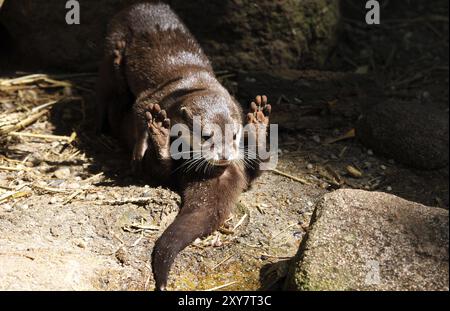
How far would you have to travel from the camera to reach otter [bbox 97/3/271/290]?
3.21 meters

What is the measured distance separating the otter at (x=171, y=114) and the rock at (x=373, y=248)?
0.62 m

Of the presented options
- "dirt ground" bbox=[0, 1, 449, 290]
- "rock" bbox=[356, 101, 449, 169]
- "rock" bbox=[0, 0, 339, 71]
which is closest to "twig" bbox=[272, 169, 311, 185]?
"dirt ground" bbox=[0, 1, 449, 290]

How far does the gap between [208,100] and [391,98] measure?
1527mm

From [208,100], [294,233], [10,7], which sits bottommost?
[294,233]

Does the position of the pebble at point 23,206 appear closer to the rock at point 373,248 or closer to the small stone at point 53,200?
the small stone at point 53,200

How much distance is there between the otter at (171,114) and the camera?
3205 millimetres

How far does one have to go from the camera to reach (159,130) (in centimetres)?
334

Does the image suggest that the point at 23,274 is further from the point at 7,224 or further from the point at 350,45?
the point at 350,45

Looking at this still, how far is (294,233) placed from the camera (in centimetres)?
323

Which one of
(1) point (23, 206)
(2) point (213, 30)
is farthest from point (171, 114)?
(2) point (213, 30)

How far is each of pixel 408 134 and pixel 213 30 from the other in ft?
4.69

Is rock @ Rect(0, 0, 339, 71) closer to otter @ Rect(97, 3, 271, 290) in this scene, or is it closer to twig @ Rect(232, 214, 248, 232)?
otter @ Rect(97, 3, 271, 290)

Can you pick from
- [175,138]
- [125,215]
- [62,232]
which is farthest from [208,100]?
[62,232]

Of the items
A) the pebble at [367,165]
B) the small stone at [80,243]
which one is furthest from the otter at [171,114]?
the pebble at [367,165]
